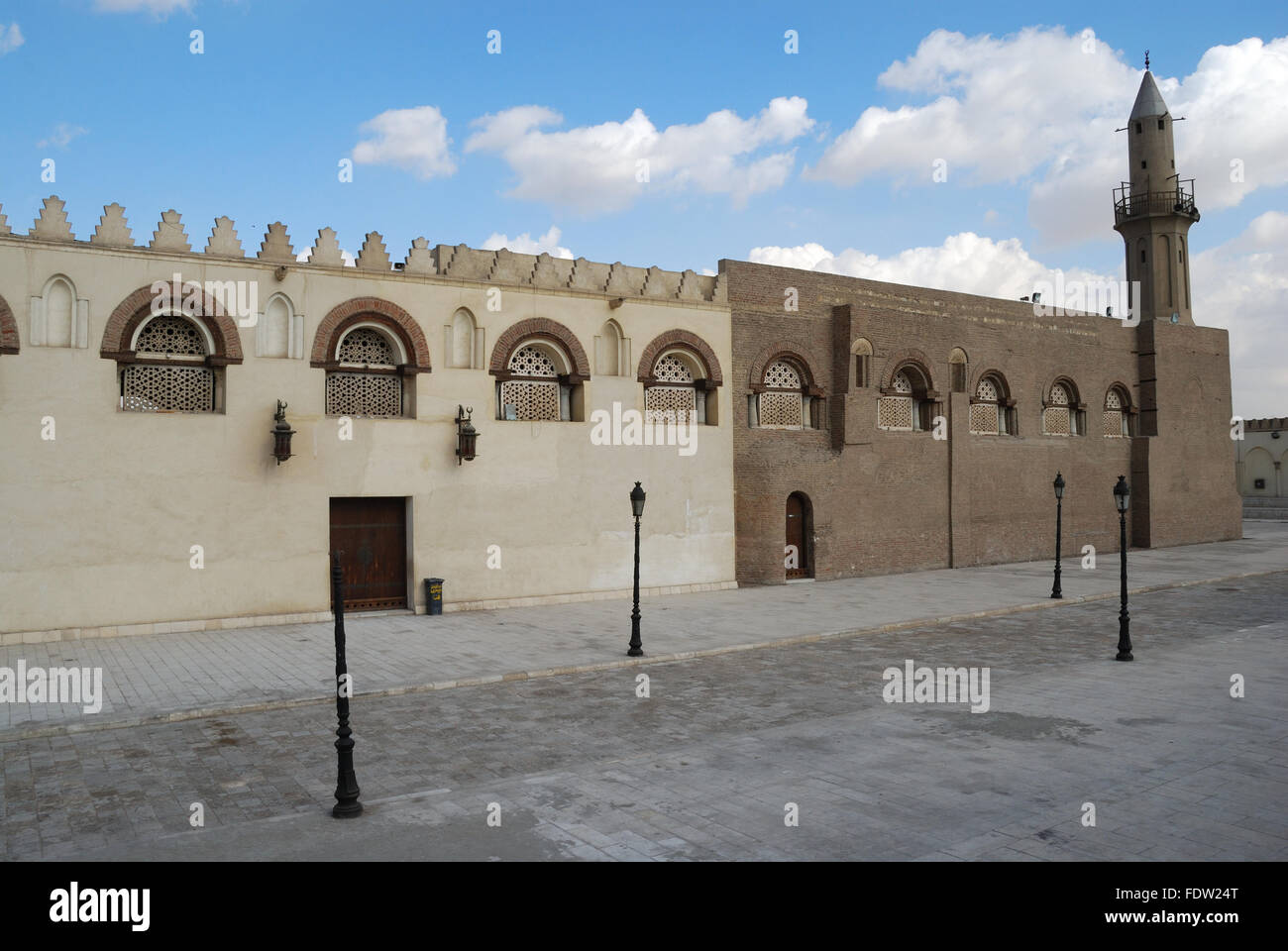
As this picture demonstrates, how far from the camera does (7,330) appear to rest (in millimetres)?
13570

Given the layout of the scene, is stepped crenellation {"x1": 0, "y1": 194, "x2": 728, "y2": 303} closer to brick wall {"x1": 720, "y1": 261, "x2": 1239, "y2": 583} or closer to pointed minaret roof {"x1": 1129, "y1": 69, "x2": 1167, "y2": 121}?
brick wall {"x1": 720, "y1": 261, "x2": 1239, "y2": 583}

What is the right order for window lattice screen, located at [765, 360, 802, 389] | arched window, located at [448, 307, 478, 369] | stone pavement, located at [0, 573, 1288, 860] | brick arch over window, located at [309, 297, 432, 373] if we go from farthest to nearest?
window lattice screen, located at [765, 360, 802, 389] → arched window, located at [448, 307, 478, 369] → brick arch over window, located at [309, 297, 432, 373] → stone pavement, located at [0, 573, 1288, 860]

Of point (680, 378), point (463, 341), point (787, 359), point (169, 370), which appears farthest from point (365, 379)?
point (787, 359)

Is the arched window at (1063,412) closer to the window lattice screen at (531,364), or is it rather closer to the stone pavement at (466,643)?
the stone pavement at (466,643)

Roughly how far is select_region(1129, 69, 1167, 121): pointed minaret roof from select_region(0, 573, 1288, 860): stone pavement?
86.5 ft

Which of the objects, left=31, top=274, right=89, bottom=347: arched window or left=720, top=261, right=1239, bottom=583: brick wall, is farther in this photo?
left=720, top=261, right=1239, bottom=583: brick wall

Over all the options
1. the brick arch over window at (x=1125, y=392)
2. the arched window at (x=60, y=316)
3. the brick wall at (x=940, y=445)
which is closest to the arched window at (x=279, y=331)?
the arched window at (x=60, y=316)

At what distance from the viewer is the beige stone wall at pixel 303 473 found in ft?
45.4

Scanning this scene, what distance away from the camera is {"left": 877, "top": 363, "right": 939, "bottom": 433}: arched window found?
2381 centimetres

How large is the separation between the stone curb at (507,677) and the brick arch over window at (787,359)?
7.01m

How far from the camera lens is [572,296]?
60.6 feet

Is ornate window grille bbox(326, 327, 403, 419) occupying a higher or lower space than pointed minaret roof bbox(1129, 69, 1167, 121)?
lower

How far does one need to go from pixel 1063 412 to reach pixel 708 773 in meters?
24.8

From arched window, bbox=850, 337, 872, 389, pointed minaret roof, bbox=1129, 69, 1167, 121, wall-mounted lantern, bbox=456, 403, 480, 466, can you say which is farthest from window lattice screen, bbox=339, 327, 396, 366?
pointed minaret roof, bbox=1129, 69, 1167, 121
